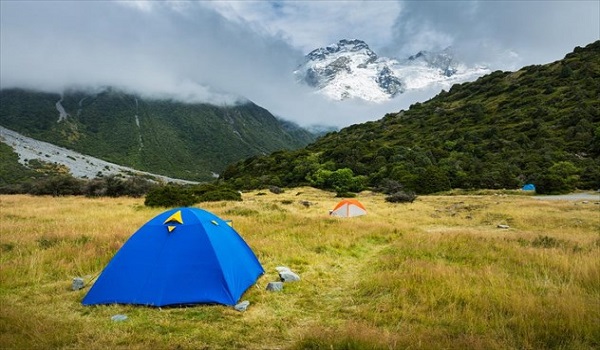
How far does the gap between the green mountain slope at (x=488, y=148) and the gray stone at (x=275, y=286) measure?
4189 centimetres

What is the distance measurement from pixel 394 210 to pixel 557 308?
73.9 ft

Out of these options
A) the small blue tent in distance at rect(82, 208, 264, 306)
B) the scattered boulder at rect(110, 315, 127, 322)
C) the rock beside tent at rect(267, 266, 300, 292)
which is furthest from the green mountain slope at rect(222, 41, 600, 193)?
the scattered boulder at rect(110, 315, 127, 322)

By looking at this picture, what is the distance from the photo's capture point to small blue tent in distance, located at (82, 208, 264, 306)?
8.06 m

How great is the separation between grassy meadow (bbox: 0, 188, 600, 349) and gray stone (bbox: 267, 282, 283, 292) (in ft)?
0.48

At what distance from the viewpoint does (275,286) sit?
8.98 meters

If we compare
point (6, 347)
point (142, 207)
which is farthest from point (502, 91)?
point (6, 347)

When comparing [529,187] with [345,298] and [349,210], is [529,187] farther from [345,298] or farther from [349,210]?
[345,298]

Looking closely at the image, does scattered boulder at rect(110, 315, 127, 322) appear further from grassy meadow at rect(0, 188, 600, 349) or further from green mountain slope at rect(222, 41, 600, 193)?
green mountain slope at rect(222, 41, 600, 193)

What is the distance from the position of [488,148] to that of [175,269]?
67.2 metres

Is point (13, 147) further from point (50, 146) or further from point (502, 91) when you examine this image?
point (502, 91)

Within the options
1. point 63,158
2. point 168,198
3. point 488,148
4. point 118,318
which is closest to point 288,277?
point 118,318

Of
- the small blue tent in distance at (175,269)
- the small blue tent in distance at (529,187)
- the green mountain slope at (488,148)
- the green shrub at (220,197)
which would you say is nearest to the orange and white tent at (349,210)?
the green shrub at (220,197)

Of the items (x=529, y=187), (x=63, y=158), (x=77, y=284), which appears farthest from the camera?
(x=63, y=158)

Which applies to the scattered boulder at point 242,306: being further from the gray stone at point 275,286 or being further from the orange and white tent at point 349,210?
the orange and white tent at point 349,210
